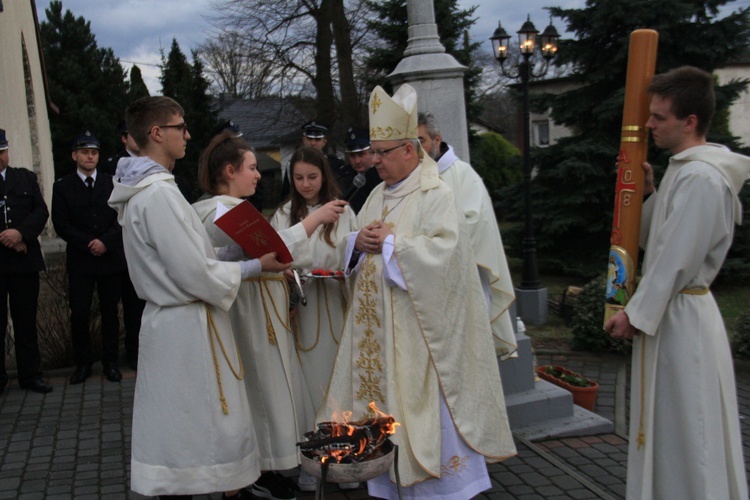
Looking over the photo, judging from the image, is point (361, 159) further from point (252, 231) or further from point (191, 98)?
point (191, 98)

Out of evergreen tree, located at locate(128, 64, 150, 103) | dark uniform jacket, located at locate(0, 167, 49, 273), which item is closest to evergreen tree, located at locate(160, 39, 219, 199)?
evergreen tree, located at locate(128, 64, 150, 103)

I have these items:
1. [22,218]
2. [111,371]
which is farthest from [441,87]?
[111,371]

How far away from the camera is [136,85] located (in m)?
23.5

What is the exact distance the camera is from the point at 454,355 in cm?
397

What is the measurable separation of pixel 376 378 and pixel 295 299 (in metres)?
0.76

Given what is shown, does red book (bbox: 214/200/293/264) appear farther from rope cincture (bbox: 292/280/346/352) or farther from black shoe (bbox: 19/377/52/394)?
black shoe (bbox: 19/377/52/394)

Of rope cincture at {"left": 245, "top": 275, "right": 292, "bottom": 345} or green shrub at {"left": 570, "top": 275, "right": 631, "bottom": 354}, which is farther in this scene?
green shrub at {"left": 570, "top": 275, "right": 631, "bottom": 354}

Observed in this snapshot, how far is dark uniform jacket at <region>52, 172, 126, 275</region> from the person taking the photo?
680 centimetres

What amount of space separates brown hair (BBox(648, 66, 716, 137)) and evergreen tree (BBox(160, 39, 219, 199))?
18.9 metres

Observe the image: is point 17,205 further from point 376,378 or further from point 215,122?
point 215,122

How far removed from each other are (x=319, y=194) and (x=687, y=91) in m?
2.12

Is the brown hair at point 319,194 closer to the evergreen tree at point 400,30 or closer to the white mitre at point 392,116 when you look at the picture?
the white mitre at point 392,116

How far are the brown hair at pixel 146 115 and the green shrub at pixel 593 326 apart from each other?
5.51 meters

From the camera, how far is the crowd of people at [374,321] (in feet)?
11.3
